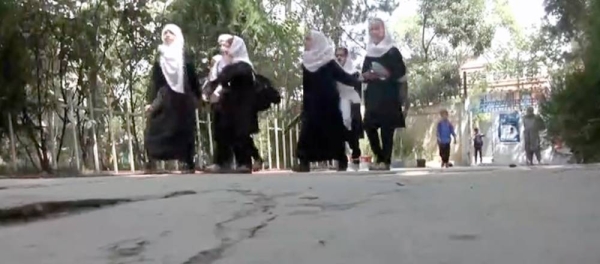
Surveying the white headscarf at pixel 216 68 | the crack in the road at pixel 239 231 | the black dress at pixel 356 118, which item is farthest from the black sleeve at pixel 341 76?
the crack in the road at pixel 239 231

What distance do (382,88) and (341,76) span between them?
1.67 feet

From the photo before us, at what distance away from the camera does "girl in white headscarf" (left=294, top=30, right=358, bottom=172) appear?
9711 millimetres

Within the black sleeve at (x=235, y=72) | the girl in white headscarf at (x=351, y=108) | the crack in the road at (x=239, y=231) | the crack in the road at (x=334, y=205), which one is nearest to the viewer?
the crack in the road at (x=239, y=231)

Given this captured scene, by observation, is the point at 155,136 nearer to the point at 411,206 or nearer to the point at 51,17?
the point at 51,17

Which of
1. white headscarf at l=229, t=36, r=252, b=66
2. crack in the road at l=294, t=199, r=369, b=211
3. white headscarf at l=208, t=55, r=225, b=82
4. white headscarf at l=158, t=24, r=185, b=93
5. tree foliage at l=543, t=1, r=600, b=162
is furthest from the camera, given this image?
tree foliage at l=543, t=1, r=600, b=162

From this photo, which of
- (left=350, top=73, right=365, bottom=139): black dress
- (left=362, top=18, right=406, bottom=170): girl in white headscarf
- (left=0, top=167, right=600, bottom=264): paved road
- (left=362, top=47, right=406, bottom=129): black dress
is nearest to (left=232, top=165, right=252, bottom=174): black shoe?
(left=362, top=18, right=406, bottom=170): girl in white headscarf

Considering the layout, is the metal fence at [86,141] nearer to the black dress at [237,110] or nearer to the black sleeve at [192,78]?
the black sleeve at [192,78]

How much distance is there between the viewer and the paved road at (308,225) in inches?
103

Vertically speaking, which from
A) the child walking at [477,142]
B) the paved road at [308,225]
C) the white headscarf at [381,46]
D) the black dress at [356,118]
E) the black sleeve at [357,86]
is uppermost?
the white headscarf at [381,46]

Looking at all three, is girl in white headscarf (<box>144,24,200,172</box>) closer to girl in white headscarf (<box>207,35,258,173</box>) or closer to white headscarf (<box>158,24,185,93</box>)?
white headscarf (<box>158,24,185,93</box>)

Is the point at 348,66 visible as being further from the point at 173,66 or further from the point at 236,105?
the point at 173,66

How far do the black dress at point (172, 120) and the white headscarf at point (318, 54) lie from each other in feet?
3.91

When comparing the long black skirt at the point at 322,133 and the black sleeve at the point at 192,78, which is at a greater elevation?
the black sleeve at the point at 192,78

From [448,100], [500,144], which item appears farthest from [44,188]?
[500,144]
